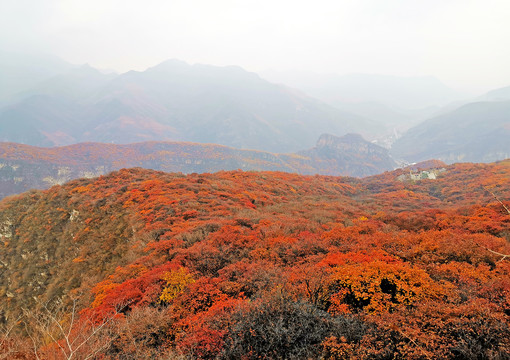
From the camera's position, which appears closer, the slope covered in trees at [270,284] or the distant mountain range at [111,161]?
the slope covered in trees at [270,284]

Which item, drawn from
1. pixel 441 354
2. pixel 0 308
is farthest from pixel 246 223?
pixel 0 308

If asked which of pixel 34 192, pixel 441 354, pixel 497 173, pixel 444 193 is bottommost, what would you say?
pixel 444 193

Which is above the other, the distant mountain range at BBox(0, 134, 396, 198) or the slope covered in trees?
the slope covered in trees

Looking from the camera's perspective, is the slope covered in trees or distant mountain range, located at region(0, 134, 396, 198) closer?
the slope covered in trees

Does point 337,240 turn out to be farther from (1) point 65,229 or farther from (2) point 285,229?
(1) point 65,229

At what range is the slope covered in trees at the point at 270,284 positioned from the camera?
5.15m

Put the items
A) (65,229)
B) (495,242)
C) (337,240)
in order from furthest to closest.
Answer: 1. (65,229)
2. (337,240)
3. (495,242)

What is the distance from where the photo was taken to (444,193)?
46.6m

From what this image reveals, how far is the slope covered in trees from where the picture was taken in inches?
203

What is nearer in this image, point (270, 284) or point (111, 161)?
point (270, 284)

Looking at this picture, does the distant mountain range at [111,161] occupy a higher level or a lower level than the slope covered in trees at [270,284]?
lower

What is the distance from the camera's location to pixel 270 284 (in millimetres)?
8078

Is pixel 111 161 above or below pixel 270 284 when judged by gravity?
below

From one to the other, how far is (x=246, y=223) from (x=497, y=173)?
200ft
